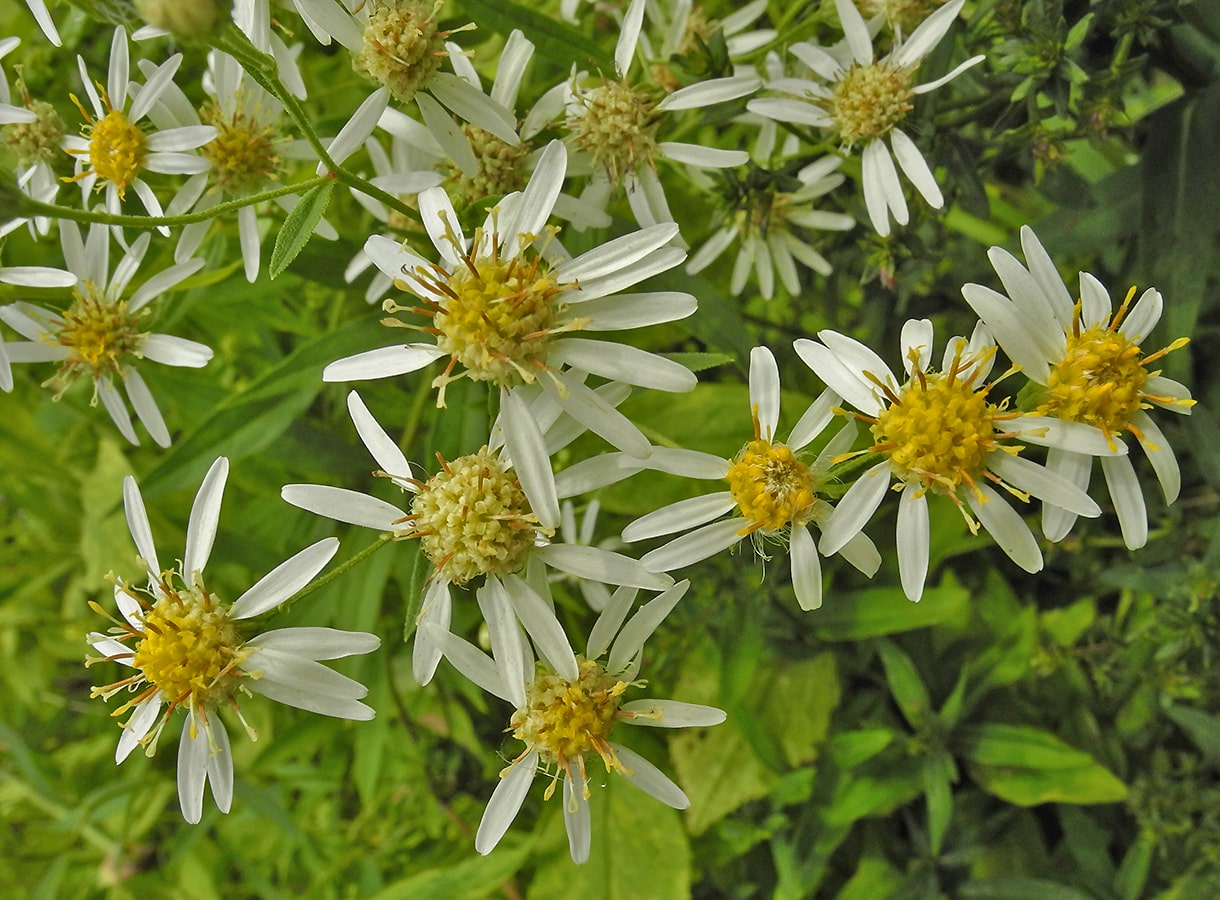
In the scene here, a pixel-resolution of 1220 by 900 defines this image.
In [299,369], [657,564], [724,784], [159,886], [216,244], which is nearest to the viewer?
[657,564]

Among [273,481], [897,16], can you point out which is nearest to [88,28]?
[273,481]

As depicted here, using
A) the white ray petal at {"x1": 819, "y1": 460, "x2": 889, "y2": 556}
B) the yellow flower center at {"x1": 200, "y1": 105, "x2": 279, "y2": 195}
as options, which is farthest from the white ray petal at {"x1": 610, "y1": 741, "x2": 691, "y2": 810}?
the yellow flower center at {"x1": 200, "y1": 105, "x2": 279, "y2": 195}

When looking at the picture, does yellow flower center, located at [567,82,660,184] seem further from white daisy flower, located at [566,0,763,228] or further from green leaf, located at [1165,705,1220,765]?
green leaf, located at [1165,705,1220,765]

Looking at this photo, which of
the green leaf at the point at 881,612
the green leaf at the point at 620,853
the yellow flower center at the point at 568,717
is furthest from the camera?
the green leaf at the point at 620,853

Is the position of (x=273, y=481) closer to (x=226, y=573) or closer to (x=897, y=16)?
(x=226, y=573)

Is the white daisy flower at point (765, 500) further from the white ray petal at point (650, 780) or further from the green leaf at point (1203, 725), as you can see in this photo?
the green leaf at point (1203, 725)

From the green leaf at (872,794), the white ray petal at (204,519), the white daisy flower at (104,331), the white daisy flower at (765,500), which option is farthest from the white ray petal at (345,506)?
the green leaf at (872,794)
